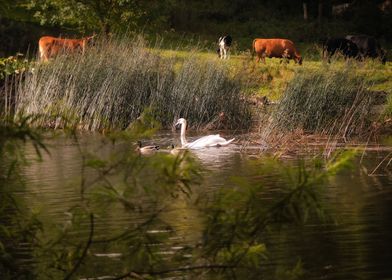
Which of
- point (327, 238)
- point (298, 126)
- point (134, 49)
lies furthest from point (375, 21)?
point (327, 238)

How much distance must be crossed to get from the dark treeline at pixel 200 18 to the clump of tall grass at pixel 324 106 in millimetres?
12178

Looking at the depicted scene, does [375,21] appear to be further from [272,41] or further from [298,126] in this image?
[298,126]

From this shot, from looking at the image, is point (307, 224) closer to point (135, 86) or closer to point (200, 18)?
point (135, 86)

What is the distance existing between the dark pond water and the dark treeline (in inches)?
690

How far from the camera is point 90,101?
2559 centimetres

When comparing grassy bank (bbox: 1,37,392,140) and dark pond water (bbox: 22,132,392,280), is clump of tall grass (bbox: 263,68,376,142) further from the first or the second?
dark pond water (bbox: 22,132,392,280)

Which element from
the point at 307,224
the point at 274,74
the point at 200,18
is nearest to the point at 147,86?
the point at 274,74

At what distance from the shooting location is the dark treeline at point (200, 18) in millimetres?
39062

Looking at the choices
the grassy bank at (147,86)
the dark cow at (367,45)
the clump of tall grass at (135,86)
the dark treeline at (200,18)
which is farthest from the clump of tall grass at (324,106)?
the dark cow at (367,45)

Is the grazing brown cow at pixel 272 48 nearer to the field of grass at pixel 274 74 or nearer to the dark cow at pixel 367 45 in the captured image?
the dark cow at pixel 367 45

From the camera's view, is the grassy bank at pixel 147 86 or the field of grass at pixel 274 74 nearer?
the grassy bank at pixel 147 86

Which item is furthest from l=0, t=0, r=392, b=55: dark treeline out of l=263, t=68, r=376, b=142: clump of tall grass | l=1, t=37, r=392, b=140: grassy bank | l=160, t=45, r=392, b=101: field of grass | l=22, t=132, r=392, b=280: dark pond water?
l=22, t=132, r=392, b=280: dark pond water

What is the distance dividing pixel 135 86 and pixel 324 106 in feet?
16.1

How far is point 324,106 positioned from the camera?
77.0ft
